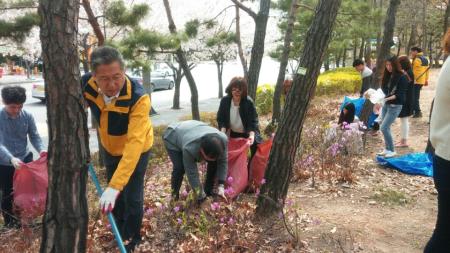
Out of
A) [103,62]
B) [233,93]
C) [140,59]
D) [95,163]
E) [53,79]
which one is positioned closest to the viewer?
[53,79]

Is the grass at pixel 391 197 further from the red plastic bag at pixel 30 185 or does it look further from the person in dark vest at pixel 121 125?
the red plastic bag at pixel 30 185

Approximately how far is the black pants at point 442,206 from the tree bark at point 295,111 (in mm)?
1395

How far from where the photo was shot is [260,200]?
11.1ft

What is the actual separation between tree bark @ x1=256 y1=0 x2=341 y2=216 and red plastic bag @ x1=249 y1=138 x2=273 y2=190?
0.90m

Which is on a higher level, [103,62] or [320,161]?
[103,62]

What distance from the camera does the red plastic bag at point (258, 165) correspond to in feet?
14.2

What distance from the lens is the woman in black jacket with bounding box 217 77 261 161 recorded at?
4453mm

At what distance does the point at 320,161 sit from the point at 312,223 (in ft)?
5.39

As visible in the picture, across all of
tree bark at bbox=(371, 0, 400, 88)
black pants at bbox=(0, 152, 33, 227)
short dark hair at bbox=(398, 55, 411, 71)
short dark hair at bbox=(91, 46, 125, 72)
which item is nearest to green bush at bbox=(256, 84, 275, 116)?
tree bark at bbox=(371, 0, 400, 88)

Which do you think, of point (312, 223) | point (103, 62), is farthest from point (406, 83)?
point (103, 62)

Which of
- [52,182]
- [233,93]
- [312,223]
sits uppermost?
[233,93]

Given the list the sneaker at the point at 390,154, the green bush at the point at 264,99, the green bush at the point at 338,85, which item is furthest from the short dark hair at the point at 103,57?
the green bush at the point at 338,85

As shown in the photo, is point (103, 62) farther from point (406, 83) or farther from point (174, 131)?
point (406, 83)

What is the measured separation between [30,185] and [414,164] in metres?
4.29
